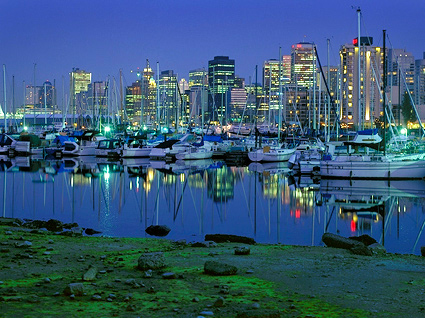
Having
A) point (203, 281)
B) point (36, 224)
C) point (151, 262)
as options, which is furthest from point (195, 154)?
point (203, 281)

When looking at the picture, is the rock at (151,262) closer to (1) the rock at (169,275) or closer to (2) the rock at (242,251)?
(1) the rock at (169,275)

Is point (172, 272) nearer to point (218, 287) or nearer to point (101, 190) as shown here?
point (218, 287)

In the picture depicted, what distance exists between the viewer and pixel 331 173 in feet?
160

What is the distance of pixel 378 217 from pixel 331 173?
62.4ft

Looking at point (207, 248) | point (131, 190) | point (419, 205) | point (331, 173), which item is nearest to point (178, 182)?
point (131, 190)

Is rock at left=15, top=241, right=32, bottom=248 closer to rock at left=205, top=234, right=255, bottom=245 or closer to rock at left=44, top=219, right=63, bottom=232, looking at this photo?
rock at left=205, top=234, right=255, bottom=245

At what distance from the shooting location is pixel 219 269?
1345 cm

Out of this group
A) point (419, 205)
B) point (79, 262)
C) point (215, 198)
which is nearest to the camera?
point (79, 262)

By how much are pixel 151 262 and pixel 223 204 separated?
20443 millimetres

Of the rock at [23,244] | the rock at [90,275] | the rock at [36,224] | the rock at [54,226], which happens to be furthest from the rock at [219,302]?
the rock at [36,224]

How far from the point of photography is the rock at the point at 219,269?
1341 centimetres

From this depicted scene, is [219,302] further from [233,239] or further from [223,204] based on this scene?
[223,204]

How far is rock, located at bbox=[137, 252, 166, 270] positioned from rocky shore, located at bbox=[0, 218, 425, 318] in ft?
0.07

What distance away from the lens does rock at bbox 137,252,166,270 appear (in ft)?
45.9
